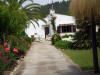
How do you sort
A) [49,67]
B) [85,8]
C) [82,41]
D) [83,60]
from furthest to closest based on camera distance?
[82,41] < [83,60] < [49,67] < [85,8]

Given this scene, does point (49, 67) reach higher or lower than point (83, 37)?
lower

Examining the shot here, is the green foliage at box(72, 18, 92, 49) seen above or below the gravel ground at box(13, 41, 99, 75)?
above

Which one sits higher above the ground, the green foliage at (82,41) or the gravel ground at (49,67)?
the green foliage at (82,41)

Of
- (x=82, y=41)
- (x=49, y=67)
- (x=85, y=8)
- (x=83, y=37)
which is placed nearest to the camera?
(x=85, y=8)

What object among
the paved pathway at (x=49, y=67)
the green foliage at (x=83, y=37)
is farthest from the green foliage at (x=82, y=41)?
the paved pathway at (x=49, y=67)

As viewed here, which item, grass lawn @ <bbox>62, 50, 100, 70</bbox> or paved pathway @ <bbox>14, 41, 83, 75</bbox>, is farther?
grass lawn @ <bbox>62, 50, 100, 70</bbox>

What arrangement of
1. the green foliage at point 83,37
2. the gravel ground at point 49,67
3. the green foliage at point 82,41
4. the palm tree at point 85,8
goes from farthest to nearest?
the green foliage at point 82,41
the green foliage at point 83,37
the gravel ground at point 49,67
the palm tree at point 85,8

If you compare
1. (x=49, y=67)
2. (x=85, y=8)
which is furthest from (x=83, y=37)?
(x=85, y=8)

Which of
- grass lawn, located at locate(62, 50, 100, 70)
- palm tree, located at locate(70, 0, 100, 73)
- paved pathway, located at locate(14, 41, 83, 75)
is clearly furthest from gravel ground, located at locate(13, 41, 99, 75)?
palm tree, located at locate(70, 0, 100, 73)

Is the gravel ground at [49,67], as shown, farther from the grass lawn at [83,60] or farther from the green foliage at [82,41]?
the green foliage at [82,41]

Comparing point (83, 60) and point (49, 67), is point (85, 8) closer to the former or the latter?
point (49, 67)

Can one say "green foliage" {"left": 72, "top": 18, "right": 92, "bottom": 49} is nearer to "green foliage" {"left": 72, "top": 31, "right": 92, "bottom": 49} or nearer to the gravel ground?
"green foliage" {"left": 72, "top": 31, "right": 92, "bottom": 49}

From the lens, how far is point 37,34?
125 ft

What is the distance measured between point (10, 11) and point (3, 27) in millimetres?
1206
